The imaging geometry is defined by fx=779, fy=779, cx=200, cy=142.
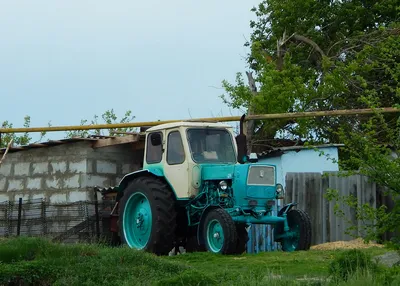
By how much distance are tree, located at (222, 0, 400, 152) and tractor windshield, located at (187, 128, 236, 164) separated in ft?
22.7

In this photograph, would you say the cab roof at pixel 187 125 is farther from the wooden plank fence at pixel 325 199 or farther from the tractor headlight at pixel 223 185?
the wooden plank fence at pixel 325 199

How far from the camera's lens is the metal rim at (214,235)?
43.4 ft

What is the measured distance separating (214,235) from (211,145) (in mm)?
2111

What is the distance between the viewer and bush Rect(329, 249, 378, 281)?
26.4 feet

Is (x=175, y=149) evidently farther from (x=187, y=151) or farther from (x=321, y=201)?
(x=321, y=201)

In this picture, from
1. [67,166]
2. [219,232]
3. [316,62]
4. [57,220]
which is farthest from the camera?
[316,62]

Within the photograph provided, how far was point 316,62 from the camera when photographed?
2753 cm

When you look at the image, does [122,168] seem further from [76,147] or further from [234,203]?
[234,203]

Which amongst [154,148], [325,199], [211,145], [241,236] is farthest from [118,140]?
[241,236]

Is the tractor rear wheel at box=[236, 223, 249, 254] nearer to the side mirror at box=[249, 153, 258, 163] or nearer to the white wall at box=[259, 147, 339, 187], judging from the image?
the side mirror at box=[249, 153, 258, 163]

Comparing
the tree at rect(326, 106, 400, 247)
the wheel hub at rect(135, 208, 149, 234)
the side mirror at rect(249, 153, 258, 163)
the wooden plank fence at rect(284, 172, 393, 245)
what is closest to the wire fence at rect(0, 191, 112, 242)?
the wheel hub at rect(135, 208, 149, 234)

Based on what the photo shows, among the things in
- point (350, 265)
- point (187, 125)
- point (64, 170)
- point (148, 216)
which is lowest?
point (350, 265)

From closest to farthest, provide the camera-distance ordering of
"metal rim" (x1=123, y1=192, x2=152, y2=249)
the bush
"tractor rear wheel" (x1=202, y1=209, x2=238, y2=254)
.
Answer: the bush < "tractor rear wheel" (x1=202, y1=209, x2=238, y2=254) < "metal rim" (x1=123, y1=192, x2=152, y2=249)

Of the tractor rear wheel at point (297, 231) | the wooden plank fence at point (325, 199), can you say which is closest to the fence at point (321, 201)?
the wooden plank fence at point (325, 199)
